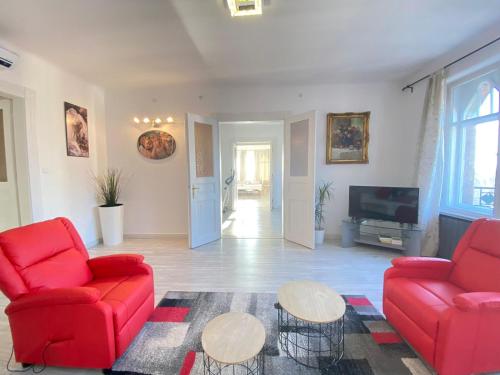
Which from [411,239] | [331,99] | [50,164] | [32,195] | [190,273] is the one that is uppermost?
[331,99]

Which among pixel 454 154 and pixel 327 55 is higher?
pixel 327 55

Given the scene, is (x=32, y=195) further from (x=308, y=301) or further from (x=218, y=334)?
(x=308, y=301)

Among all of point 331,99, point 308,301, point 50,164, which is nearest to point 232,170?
point 331,99

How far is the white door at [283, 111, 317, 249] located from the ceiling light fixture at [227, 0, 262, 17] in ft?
6.16

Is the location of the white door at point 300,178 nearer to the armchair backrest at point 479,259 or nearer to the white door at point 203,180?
the white door at point 203,180

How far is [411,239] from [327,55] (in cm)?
273

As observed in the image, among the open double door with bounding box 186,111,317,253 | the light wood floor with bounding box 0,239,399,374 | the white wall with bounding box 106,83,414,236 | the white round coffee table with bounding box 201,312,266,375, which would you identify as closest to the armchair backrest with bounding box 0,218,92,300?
the light wood floor with bounding box 0,239,399,374

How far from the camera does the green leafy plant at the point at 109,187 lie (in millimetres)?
→ 4215

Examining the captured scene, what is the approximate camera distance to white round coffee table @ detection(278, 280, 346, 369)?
1537 millimetres

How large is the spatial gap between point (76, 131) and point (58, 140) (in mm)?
393

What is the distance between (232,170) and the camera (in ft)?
24.6

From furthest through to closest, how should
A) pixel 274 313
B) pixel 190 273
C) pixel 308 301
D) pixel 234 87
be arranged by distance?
pixel 234 87 → pixel 190 273 → pixel 274 313 → pixel 308 301

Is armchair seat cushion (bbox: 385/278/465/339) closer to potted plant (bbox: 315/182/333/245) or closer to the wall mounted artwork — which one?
potted plant (bbox: 315/182/333/245)

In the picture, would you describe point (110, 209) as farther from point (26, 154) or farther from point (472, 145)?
point (472, 145)
